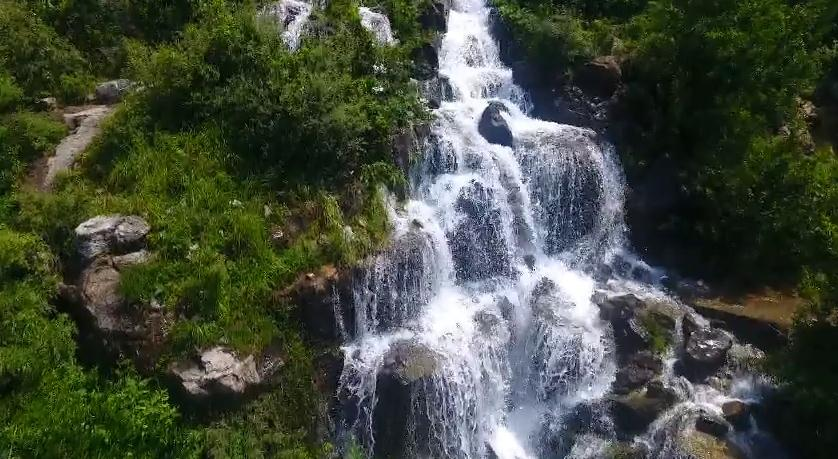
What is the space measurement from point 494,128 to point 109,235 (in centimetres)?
732

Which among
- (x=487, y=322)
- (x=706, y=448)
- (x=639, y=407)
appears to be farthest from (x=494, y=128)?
(x=706, y=448)

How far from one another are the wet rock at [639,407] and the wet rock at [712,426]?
47 cm

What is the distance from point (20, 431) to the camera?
7.55 meters

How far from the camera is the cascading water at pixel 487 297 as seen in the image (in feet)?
30.4

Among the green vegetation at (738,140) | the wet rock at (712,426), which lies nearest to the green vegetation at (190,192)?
the green vegetation at (738,140)

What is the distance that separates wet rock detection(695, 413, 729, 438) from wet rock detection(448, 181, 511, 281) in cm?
405

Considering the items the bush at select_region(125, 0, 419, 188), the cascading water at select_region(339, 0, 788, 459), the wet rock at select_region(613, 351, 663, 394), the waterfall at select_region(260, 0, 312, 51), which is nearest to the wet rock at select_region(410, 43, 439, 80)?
the cascading water at select_region(339, 0, 788, 459)

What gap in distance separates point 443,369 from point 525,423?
190 centimetres

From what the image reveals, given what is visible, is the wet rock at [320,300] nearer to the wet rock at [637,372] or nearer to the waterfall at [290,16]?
the wet rock at [637,372]

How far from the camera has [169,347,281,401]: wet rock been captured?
8.15m

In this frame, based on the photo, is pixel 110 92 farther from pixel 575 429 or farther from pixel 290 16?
pixel 575 429

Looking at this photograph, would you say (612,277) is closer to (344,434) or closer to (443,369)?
(443,369)

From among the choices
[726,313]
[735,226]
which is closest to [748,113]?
[735,226]

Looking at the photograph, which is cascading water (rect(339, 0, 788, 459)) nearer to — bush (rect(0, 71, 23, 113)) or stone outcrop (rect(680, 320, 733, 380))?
stone outcrop (rect(680, 320, 733, 380))
